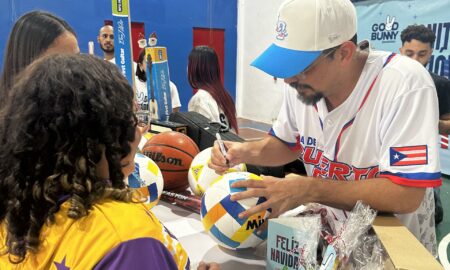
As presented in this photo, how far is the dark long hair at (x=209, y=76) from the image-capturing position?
370 cm

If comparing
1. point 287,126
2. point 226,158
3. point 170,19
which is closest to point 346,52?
point 287,126

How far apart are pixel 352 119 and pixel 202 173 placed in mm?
721

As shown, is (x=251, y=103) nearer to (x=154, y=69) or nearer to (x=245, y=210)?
(x=154, y=69)

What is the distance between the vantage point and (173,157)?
2010 millimetres

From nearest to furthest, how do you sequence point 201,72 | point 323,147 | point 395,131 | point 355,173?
point 395,131, point 355,173, point 323,147, point 201,72

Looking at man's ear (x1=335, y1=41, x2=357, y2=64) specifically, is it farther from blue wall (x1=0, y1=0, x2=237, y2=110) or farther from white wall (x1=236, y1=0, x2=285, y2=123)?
white wall (x1=236, y1=0, x2=285, y2=123)

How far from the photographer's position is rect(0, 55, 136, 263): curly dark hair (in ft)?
2.48

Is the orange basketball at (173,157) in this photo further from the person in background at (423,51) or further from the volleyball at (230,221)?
the person in background at (423,51)

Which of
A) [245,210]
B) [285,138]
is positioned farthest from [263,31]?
[245,210]

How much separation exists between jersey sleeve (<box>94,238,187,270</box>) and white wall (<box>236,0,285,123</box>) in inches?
321

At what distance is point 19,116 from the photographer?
77 centimetres

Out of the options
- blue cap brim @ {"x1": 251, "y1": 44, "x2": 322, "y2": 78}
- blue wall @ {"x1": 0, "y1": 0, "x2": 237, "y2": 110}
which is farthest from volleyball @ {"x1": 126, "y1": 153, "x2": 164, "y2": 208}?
blue wall @ {"x1": 0, "y1": 0, "x2": 237, "y2": 110}

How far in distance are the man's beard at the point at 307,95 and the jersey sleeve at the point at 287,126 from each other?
226 mm

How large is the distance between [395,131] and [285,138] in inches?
24.7
